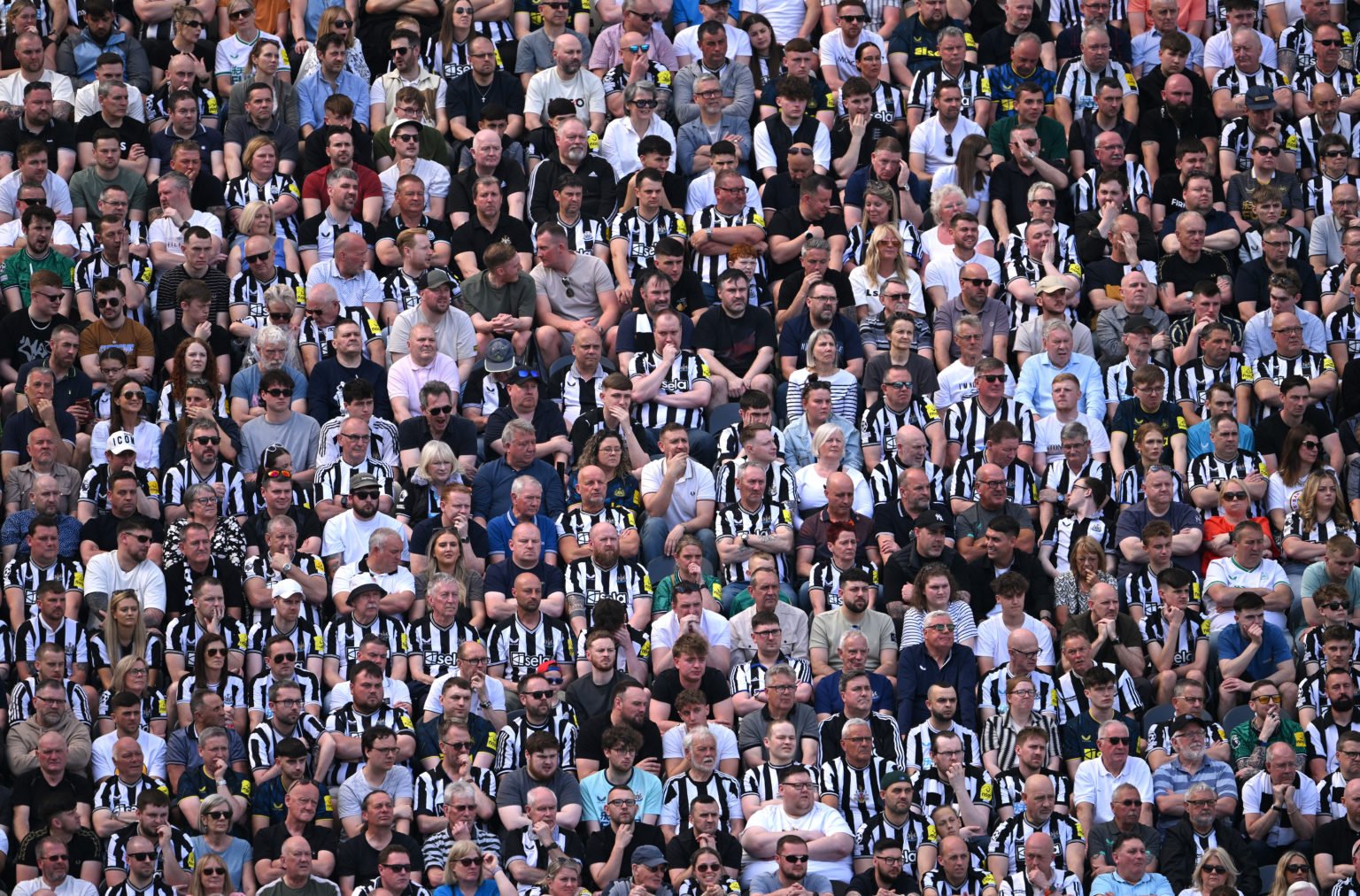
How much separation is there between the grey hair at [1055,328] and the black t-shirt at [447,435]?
3667mm

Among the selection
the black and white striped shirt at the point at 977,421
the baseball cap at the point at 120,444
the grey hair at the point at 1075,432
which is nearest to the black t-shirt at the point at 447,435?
the baseball cap at the point at 120,444

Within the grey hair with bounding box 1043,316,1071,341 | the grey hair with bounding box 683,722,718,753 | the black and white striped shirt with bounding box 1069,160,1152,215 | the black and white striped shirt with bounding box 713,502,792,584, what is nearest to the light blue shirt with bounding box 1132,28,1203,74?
the black and white striped shirt with bounding box 1069,160,1152,215

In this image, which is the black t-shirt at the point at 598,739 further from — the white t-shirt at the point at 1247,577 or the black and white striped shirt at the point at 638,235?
the black and white striped shirt at the point at 638,235

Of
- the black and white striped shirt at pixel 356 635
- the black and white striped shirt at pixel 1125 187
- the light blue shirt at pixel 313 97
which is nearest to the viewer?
the black and white striped shirt at pixel 356 635

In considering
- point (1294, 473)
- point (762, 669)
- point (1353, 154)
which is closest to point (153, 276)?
point (762, 669)

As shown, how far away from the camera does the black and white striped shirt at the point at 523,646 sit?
1502 cm

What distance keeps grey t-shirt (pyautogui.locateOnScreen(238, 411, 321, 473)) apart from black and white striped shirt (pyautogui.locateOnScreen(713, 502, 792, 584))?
2468 millimetres

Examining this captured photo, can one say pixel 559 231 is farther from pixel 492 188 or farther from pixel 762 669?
pixel 762 669

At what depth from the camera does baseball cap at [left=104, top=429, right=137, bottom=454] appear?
1551cm

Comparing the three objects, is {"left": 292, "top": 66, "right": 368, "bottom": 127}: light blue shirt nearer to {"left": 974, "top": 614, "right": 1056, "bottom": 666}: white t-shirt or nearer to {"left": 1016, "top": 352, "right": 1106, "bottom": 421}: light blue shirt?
{"left": 1016, "top": 352, "right": 1106, "bottom": 421}: light blue shirt

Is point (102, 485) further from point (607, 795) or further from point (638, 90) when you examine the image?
point (638, 90)

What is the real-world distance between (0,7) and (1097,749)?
9308 mm

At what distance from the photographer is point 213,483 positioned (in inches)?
614

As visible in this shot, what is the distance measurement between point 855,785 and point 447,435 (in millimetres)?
3395
